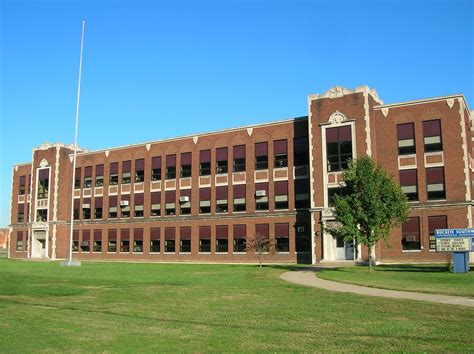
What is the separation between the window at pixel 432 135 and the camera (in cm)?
4178

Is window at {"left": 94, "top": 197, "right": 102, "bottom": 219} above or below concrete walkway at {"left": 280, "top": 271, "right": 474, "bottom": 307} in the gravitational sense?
above

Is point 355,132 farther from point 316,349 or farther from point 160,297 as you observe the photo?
point 316,349

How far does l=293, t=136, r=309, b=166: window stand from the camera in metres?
48.5

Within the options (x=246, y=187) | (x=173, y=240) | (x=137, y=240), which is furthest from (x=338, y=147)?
(x=137, y=240)

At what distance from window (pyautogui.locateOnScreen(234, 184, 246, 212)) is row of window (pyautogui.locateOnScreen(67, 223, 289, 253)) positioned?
74.8 inches

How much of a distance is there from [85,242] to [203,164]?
2016 cm

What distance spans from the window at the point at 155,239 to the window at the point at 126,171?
7.26 metres

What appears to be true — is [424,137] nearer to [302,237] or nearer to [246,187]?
[302,237]

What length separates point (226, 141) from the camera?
53406 mm

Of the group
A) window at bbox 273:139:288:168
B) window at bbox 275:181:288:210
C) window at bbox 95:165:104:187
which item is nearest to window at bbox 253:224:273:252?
window at bbox 275:181:288:210

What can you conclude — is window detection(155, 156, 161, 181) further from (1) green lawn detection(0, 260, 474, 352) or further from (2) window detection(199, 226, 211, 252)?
(1) green lawn detection(0, 260, 474, 352)

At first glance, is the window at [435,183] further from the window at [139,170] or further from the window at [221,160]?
the window at [139,170]

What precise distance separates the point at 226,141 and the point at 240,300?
122 feet

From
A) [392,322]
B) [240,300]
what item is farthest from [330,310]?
[240,300]
